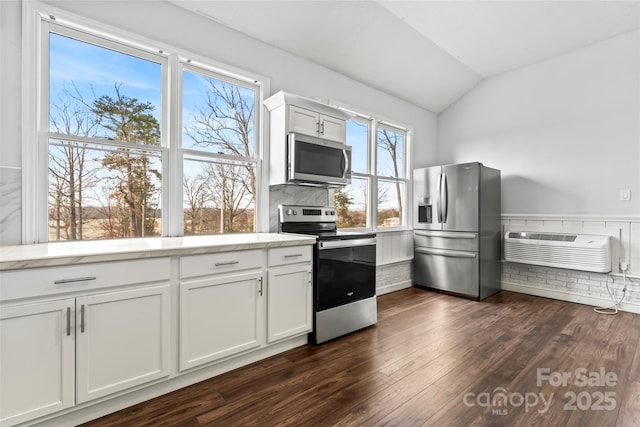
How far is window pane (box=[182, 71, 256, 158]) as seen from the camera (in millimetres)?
2682

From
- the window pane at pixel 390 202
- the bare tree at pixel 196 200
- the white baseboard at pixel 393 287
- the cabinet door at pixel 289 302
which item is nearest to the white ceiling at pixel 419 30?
the window pane at pixel 390 202

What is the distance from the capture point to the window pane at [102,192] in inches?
83.7

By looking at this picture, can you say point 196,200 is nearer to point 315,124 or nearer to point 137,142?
point 137,142

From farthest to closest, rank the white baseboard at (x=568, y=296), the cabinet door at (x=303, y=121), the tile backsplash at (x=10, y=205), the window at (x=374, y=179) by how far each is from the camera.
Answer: the window at (x=374, y=179), the white baseboard at (x=568, y=296), the cabinet door at (x=303, y=121), the tile backsplash at (x=10, y=205)

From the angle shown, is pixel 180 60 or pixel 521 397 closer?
pixel 521 397

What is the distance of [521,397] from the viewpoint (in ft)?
6.12

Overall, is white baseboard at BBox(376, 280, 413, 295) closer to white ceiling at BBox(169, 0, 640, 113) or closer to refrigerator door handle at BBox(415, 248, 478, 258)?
refrigerator door handle at BBox(415, 248, 478, 258)

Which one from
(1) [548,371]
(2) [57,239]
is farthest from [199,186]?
(1) [548,371]

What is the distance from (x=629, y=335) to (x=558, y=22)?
10.7 feet

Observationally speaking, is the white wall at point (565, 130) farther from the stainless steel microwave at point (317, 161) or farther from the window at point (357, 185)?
the stainless steel microwave at point (317, 161)

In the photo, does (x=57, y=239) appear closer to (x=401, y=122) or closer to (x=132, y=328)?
(x=132, y=328)

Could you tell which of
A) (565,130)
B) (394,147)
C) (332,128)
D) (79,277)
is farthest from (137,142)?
(565,130)

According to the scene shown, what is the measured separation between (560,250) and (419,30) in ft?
10.1

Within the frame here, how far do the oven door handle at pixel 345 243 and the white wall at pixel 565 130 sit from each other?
261 cm
